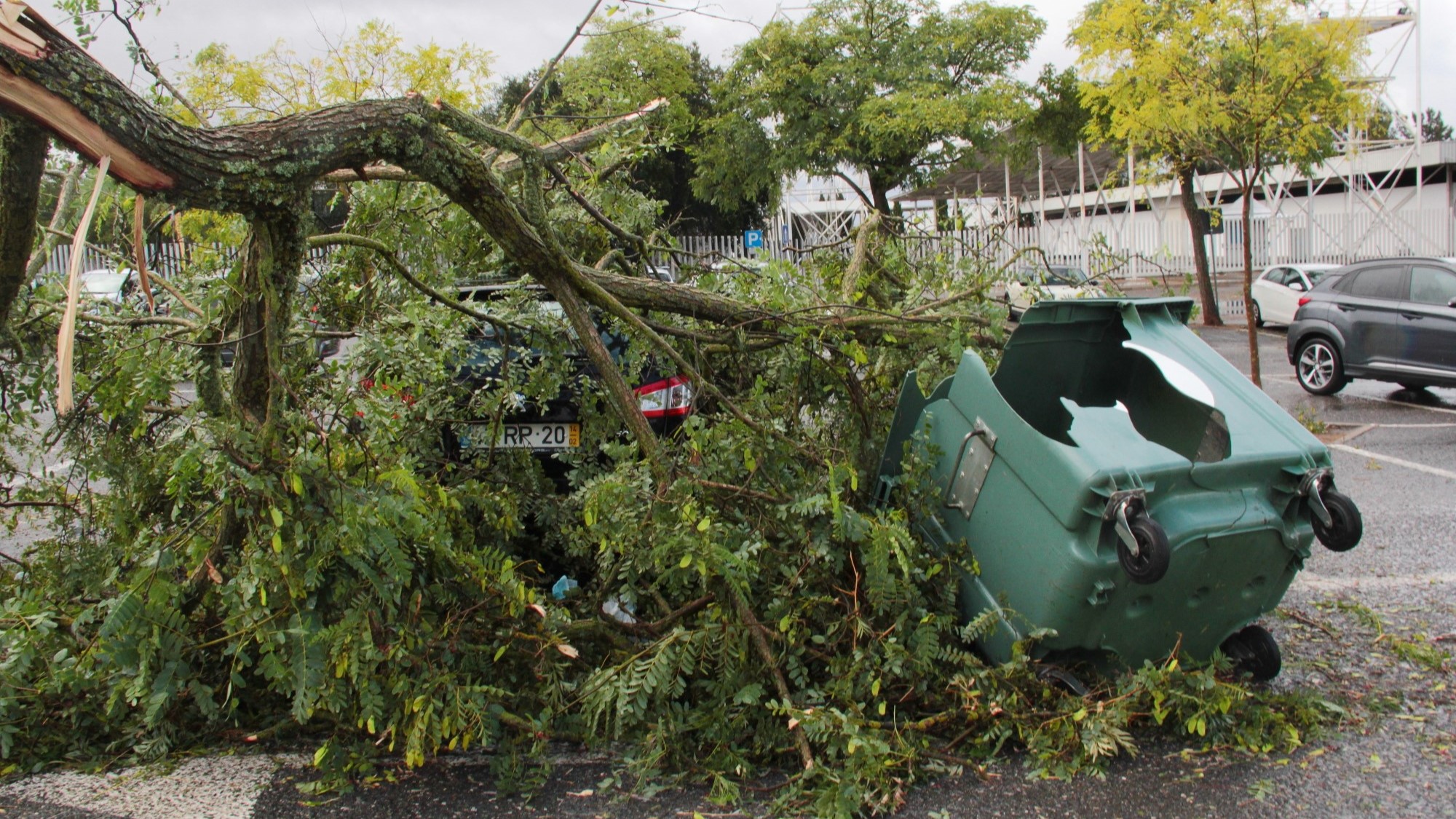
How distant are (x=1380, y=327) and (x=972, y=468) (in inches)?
364

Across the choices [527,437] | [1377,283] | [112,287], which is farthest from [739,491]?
[1377,283]

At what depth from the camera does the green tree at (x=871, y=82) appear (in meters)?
24.6

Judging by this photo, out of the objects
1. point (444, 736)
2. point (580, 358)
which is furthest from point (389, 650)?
point (580, 358)

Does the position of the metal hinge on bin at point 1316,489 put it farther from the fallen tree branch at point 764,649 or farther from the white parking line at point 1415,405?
the white parking line at point 1415,405

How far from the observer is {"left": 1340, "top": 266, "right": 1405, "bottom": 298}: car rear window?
10523mm

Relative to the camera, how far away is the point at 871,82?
2508 centimetres

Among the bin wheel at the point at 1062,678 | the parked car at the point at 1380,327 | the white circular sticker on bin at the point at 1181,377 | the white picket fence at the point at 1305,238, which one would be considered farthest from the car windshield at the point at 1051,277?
the white picket fence at the point at 1305,238

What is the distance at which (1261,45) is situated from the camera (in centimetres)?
883

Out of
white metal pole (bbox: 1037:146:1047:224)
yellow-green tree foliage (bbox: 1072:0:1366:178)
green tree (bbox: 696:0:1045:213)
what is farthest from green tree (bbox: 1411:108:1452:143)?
yellow-green tree foliage (bbox: 1072:0:1366:178)

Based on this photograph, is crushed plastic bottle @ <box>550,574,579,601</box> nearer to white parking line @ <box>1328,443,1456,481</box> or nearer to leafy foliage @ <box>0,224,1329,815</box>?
leafy foliage @ <box>0,224,1329,815</box>

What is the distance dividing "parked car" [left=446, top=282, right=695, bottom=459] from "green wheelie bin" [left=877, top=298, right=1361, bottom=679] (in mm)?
1144

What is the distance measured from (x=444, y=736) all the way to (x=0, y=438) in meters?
2.26

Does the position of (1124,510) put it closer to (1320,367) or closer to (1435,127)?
(1320,367)

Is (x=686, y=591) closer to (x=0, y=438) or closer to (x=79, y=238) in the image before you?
(x=79, y=238)
